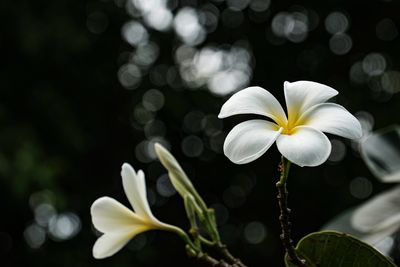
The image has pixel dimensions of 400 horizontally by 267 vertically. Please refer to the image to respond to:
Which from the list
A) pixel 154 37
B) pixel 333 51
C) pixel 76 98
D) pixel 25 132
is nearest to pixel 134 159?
pixel 76 98

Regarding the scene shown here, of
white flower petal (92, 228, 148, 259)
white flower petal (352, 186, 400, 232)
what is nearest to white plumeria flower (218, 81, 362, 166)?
white flower petal (92, 228, 148, 259)

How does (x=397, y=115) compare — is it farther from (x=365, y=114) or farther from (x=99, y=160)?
(x=99, y=160)

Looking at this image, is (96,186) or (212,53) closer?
(96,186)

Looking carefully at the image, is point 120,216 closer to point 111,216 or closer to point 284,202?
point 111,216

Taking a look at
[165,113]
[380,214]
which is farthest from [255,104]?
[165,113]

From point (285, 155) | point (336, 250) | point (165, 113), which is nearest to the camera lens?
point (285, 155)

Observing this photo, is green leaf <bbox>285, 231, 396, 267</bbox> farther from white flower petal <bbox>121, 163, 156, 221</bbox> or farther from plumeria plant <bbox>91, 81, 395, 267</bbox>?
white flower petal <bbox>121, 163, 156, 221</bbox>

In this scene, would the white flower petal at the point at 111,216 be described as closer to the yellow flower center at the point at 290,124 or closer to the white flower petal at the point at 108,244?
the white flower petal at the point at 108,244

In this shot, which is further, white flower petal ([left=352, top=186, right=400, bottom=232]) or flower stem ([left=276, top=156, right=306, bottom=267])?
white flower petal ([left=352, top=186, right=400, bottom=232])
